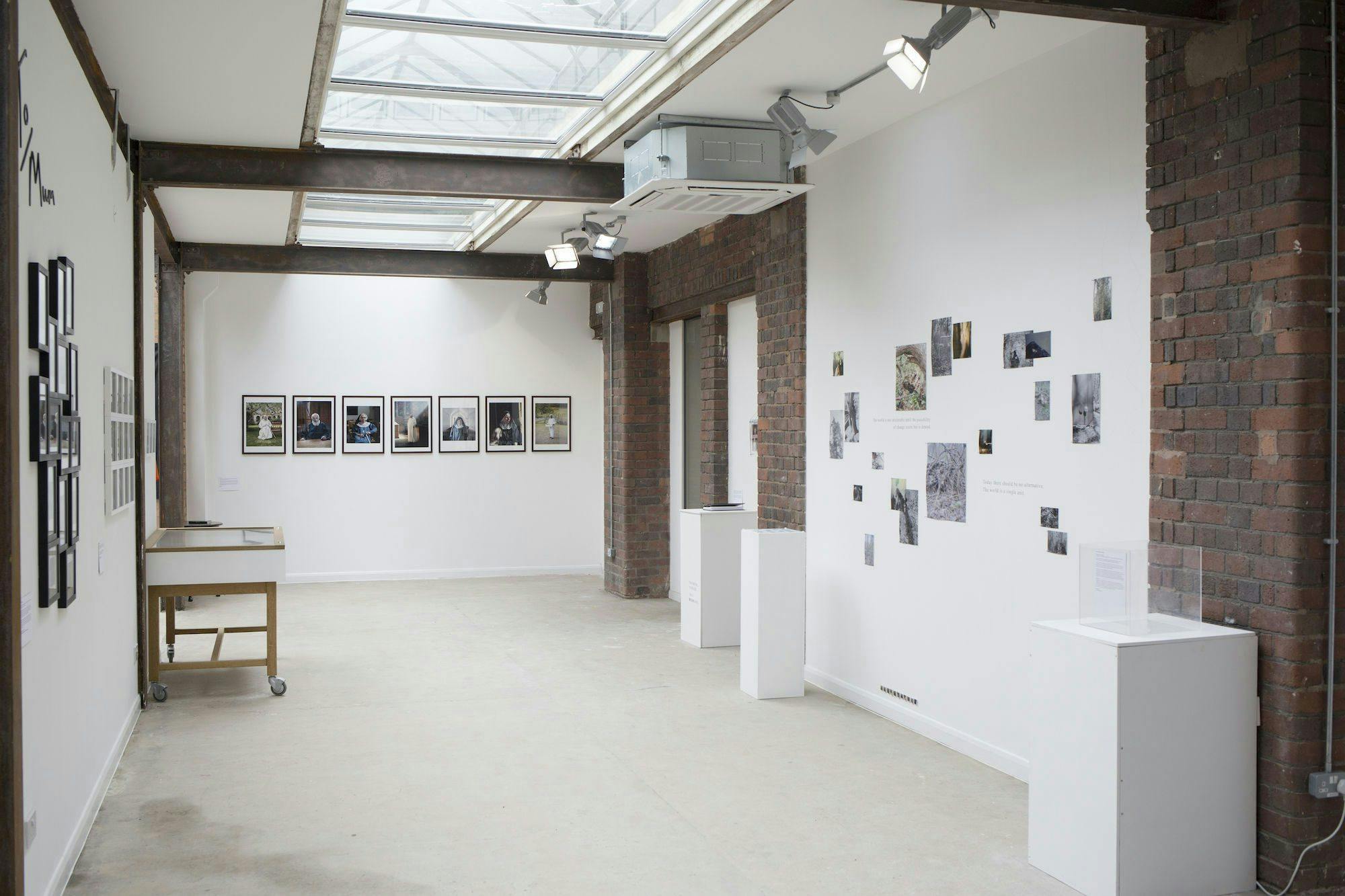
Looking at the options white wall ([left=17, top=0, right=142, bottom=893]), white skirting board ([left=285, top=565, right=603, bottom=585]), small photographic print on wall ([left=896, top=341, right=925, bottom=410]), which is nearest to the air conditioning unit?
small photographic print on wall ([left=896, top=341, right=925, bottom=410])

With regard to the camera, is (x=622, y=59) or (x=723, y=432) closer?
(x=622, y=59)

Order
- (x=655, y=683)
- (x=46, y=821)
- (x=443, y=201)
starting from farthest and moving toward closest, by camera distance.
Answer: (x=443, y=201)
(x=655, y=683)
(x=46, y=821)

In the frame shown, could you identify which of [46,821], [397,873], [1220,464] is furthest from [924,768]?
[46,821]

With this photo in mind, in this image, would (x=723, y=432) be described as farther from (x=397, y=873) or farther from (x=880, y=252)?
(x=397, y=873)

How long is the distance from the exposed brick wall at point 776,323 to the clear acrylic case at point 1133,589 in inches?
121

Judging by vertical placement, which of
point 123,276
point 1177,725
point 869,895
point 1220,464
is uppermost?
point 123,276

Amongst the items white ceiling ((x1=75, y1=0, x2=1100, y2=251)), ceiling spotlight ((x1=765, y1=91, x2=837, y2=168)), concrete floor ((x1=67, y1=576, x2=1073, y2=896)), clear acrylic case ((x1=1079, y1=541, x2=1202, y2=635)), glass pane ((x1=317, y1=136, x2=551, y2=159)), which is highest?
glass pane ((x1=317, y1=136, x2=551, y2=159))

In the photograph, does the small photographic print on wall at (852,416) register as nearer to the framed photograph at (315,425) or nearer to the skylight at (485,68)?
the skylight at (485,68)

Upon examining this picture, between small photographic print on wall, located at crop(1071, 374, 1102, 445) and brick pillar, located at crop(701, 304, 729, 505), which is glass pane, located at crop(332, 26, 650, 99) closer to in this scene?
small photographic print on wall, located at crop(1071, 374, 1102, 445)

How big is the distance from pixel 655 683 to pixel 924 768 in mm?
2055

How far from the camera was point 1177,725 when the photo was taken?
3625mm

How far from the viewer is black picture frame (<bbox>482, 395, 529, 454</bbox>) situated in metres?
11.4

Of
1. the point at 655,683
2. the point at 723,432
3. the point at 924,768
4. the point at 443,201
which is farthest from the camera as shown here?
the point at 723,432

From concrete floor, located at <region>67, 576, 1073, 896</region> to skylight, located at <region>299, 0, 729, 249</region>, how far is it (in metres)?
3.13
